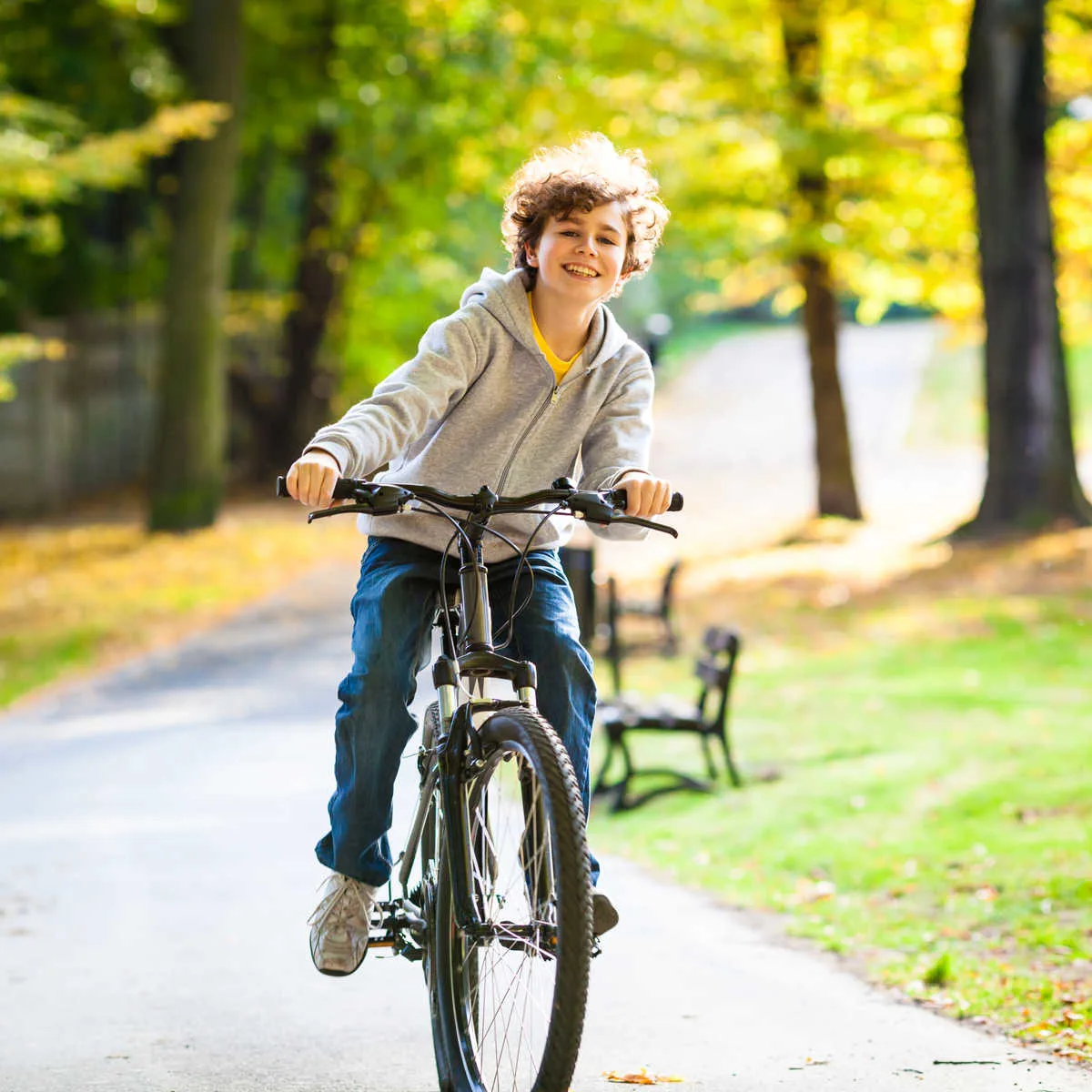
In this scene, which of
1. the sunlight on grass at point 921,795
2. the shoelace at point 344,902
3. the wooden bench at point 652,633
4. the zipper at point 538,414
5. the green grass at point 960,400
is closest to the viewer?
the shoelace at point 344,902

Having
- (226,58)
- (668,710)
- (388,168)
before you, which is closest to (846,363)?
(388,168)

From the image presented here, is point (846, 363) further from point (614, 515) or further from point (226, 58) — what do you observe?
point (614, 515)

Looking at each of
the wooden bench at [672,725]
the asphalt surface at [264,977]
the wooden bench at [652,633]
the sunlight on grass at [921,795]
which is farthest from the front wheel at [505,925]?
the wooden bench at [652,633]

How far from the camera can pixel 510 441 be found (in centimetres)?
416

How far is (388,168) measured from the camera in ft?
80.5

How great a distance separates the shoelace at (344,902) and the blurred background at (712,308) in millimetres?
1800

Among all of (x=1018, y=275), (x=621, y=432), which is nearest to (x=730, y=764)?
(x=621, y=432)

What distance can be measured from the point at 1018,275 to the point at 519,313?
13793mm

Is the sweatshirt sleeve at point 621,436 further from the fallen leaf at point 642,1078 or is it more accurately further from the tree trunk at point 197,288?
the tree trunk at point 197,288

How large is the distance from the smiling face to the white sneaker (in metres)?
1.49

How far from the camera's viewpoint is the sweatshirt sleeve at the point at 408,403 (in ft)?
12.3

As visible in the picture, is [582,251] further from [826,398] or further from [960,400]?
[960,400]

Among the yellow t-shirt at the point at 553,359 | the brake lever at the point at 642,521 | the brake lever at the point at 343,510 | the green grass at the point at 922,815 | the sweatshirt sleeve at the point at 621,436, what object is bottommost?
the green grass at the point at 922,815

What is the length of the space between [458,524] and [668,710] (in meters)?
5.13
